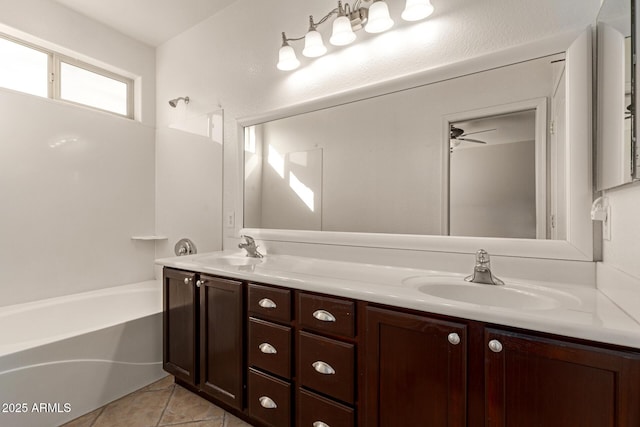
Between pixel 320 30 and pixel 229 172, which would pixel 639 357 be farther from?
pixel 229 172

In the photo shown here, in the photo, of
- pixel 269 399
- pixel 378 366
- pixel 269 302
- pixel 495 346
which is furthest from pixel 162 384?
pixel 495 346

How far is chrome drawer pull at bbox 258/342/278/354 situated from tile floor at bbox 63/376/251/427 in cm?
56

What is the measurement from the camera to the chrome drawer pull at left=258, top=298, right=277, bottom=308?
1.41 m

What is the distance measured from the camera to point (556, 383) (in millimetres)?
812

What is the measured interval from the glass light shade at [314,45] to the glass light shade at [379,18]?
0.33m

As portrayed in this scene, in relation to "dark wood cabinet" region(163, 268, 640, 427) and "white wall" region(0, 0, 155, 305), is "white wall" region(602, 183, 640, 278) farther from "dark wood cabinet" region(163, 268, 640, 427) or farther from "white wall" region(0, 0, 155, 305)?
"white wall" region(0, 0, 155, 305)

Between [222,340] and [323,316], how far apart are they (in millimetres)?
712

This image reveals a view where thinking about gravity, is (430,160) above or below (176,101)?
below

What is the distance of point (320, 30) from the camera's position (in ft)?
6.22

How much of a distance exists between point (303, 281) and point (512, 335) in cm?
76

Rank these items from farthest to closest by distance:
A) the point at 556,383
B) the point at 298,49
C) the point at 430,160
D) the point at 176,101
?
the point at 176,101
the point at 298,49
the point at 430,160
the point at 556,383

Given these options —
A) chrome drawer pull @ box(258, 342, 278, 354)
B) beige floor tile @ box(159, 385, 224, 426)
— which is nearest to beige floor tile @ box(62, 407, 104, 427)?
beige floor tile @ box(159, 385, 224, 426)

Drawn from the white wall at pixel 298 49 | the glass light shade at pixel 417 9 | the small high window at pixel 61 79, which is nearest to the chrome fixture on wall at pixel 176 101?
the white wall at pixel 298 49

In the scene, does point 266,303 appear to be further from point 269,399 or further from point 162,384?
point 162,384
